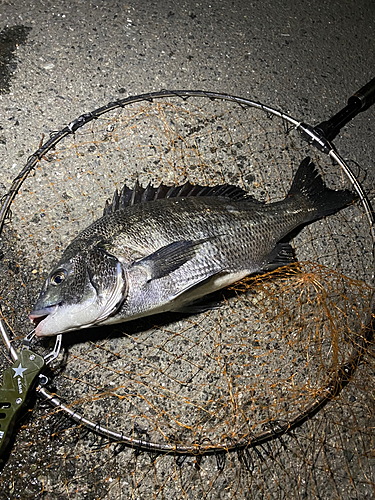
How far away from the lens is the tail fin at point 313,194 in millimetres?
2494

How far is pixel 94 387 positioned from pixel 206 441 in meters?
0.66

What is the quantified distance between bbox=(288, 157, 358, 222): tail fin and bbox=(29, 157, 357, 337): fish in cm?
8

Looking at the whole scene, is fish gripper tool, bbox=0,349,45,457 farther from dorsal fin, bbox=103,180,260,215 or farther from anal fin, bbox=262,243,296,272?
anal fin, bbox=262,243,296,272

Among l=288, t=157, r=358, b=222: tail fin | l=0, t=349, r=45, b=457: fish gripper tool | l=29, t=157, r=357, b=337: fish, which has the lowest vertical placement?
l=0, t=349, r=45, b=457: fish gripper tool

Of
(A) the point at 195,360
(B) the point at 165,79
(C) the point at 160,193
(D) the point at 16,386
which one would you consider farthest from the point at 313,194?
Answer: (D) the point at 16,386

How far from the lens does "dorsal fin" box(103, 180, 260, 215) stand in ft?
7.61

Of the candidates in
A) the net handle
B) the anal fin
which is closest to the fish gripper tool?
the anal fin

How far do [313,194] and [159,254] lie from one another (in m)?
1.03

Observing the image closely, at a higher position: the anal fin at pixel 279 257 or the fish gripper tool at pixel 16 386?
the anal fin at pixel 279 257

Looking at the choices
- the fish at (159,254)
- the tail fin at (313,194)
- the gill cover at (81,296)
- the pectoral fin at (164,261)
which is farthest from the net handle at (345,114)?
the gill cover at (81,296)

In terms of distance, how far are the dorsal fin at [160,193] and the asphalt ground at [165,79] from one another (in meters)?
0.37

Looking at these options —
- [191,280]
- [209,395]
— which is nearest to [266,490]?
[209,395]

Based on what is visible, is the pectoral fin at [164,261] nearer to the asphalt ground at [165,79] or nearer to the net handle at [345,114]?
the asphalt ground at [165,79]

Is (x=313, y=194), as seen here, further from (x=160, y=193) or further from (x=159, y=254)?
(x=159, y=254)
